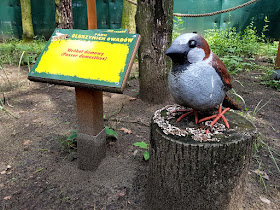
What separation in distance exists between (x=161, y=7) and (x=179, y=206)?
2.42 m

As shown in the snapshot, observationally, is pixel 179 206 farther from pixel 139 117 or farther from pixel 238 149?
pixel 139 117

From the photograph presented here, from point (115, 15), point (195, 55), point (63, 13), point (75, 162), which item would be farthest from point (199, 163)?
point (115, 15)

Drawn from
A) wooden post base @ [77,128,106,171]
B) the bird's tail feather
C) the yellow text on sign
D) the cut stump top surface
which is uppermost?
the yellow text on sign

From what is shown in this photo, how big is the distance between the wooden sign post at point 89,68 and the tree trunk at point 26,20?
659 cm

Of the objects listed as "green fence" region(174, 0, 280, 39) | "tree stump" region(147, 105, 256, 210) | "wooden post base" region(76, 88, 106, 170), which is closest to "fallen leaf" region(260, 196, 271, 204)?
"tree stump" region(147, 105, 256, 210)

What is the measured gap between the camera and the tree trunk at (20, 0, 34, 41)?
7.48 meters

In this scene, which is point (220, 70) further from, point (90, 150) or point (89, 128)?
point (90, 150)

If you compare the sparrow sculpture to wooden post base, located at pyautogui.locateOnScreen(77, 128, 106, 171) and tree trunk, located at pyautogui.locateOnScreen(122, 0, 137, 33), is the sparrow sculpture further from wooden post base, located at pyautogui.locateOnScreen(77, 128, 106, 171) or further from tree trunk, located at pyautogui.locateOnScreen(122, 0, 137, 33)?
tree trunk, located at pyautogui.locateOnScreen(122, 0, 137, 33)

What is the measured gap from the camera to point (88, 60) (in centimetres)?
184

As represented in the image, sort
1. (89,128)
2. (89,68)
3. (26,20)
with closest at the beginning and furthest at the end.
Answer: (89,68)
(89,128)
(26,20)

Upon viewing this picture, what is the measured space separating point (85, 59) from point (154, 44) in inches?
62.0

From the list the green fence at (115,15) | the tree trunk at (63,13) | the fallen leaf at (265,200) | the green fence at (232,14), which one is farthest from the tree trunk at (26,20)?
the fallen leaf at (265,200)

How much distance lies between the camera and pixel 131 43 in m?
1.81

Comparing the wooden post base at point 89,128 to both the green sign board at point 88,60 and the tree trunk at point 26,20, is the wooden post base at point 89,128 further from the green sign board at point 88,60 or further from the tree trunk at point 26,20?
the tree trunk at point 26,20
